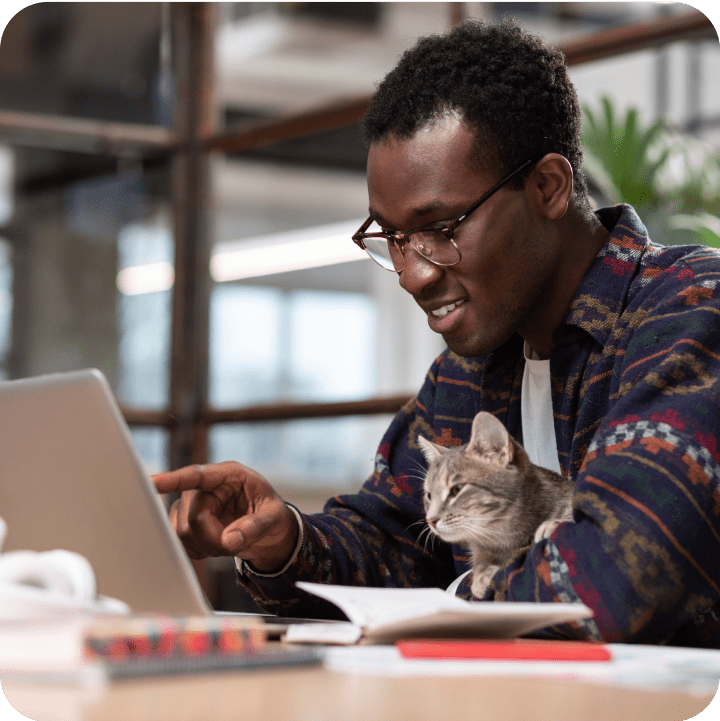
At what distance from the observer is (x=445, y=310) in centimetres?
133

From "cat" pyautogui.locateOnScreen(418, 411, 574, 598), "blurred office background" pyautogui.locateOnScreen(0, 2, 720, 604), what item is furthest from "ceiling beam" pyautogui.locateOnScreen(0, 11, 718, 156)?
"cat" pyautogui.locateOnScreen(418, 411, 574, 598)

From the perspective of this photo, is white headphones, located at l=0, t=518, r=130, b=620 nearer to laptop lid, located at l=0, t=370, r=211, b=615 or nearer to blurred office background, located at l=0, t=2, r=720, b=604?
laptop lid, located at l=0, t=370, r=211, b=615

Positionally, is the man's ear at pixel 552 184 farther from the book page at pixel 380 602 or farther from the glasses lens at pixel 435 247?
the book page at pixel 380 602

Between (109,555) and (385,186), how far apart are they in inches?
26.2

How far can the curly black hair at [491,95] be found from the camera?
1.28 meters

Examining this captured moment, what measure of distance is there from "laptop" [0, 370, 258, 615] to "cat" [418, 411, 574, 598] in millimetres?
533

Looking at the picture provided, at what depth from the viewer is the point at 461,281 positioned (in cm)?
130

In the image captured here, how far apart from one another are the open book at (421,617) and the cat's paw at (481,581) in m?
0.19

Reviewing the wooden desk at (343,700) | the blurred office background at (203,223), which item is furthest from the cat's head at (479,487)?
the blurred office background at (203,223)

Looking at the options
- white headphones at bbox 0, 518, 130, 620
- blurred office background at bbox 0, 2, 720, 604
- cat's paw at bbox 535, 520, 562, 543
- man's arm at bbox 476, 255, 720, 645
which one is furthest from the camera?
blurred office background at bbox 0, 2, 720, 604

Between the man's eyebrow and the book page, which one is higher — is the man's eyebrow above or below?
above

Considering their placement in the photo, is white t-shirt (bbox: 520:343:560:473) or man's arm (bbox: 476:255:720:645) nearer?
man's arm (bbox: 476:255:720:645)

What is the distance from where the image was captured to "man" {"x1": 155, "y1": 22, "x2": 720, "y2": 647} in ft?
3.27

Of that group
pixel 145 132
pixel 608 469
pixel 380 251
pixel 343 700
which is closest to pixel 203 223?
pixel 145 132
